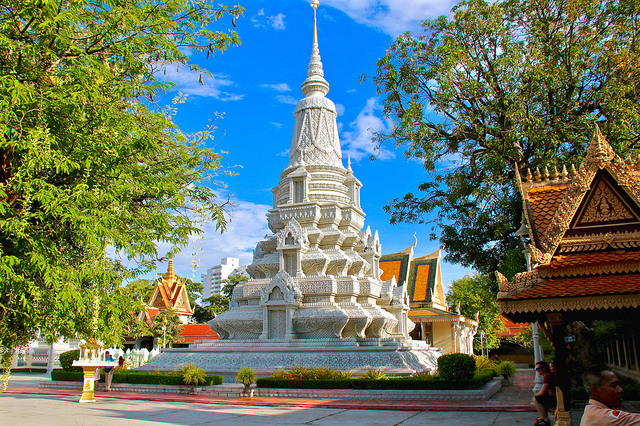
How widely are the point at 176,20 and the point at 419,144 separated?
12.1m

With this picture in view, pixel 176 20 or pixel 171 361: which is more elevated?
pixel 176 20

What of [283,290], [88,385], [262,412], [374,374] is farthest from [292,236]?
[262,412]

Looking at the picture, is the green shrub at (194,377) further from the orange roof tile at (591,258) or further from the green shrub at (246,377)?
the orange roof tile at (591,258)

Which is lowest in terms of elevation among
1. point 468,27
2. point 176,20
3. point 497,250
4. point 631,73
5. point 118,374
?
point 118,374

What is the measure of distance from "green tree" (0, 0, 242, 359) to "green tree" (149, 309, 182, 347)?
26.6 meters

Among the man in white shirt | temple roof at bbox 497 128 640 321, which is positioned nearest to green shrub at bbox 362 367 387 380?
temple roof at bbox 497 128 640 321

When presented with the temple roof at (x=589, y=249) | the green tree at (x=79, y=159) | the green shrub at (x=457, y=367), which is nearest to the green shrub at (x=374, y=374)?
the green shrub at (x=457, y=367)

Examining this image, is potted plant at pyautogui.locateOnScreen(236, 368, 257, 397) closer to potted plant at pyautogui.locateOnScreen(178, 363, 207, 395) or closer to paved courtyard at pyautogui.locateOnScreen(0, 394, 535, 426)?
paved courtyard at pyautogui.locateOnScreen(0, 394, 535, 426)

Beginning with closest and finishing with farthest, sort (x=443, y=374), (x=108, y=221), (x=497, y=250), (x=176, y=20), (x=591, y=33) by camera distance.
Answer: (x=108, y=221), (x=176, y=20), (x=443, y=374), (x=591, y=33), (x=497, y=250)

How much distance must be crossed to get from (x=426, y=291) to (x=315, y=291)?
15.7m

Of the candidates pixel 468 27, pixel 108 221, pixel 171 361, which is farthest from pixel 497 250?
pixel 108 221

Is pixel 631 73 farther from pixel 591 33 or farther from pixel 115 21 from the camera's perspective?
pixel 115 21

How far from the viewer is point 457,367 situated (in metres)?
13.2

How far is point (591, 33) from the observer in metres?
15.8
